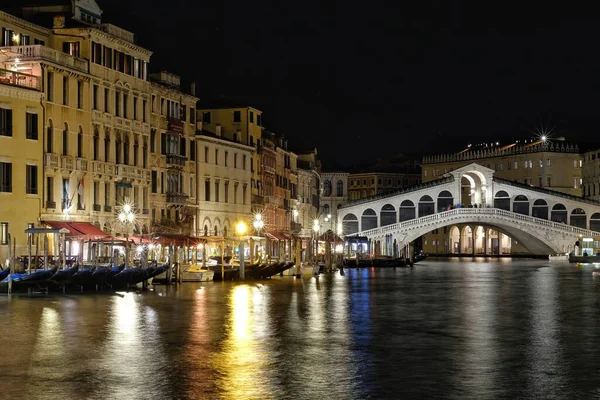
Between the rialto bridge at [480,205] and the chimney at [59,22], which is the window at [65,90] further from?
the rialto bridge at [480,205]

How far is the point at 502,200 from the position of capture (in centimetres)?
9250

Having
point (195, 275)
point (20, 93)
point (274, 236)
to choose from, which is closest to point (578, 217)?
point (274, 236)

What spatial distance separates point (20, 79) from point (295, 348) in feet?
75.2

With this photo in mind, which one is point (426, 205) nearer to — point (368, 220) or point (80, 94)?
point (368, 220)

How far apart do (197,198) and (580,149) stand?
208 feet

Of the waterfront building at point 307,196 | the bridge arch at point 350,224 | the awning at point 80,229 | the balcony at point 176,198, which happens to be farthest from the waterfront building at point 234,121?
the bridge arch at point 350,224

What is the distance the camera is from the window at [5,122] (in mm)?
37250

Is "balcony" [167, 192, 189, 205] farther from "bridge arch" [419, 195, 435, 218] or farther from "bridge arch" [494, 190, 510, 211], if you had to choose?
"bridge arch" [494, 190, 510, 211]

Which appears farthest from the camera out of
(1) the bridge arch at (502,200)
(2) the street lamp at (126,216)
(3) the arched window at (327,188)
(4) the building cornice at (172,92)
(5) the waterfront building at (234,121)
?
(3) the arched window at (327,188)

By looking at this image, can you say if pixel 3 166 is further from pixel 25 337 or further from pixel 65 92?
pixel 25 337

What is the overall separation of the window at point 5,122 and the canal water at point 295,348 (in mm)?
8237

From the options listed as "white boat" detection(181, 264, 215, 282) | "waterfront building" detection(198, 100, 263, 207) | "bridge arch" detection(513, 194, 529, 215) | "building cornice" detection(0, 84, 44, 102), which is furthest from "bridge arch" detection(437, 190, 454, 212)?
"building cornice" detection(0, 84, 44, 102)

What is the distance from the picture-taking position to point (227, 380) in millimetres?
14641

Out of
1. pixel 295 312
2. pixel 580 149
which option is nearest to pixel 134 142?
pixel 295 312
